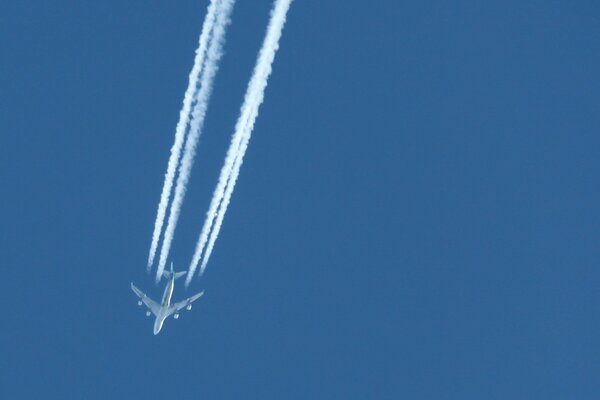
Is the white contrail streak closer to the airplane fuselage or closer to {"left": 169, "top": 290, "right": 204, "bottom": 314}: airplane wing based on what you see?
the airplane fuselage

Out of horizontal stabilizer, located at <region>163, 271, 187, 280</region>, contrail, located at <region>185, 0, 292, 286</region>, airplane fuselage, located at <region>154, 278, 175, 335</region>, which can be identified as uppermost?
contrail, located at <region>185, 0, 292, 286</region>

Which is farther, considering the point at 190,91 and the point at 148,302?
the point at 148,302

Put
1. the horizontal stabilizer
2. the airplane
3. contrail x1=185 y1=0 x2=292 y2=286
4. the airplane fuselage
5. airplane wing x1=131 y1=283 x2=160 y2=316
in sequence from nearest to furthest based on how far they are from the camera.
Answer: contrail x1=185 y1=0 x2=292 y2=286 → the horizontal stabilizer → the airplane fuselage → the airplane → airplane wing x1=131 y1=283 x2=160 y2=316

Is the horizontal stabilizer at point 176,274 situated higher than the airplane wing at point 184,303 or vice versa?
the horizontal stabilizer at point 176,274

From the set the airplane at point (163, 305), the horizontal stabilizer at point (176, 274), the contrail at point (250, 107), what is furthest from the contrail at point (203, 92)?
the airplane at point (163, 305)

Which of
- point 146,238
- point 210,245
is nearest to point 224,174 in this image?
point 210,245

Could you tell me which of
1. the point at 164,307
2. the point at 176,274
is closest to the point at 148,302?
the point at 164,307

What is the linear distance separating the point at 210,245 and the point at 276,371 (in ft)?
34.9

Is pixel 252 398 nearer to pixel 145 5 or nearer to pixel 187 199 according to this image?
pixel 187 199

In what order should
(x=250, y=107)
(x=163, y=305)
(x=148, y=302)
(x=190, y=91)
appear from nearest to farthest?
(x=250, y=107), (x=190, y=91), (x=163, y=305), (x=148, y=302)

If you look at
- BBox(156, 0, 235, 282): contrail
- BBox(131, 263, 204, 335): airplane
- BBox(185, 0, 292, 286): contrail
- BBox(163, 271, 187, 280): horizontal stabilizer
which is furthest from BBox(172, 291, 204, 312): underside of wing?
BBox(156, 0, 235, 282): contrail

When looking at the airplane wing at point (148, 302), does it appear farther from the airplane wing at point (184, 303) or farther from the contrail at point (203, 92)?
the contrail at point (203, 92)

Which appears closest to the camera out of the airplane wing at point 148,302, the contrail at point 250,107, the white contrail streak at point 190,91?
the contrail at point 250,107

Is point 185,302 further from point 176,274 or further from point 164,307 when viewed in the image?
point 176,274
